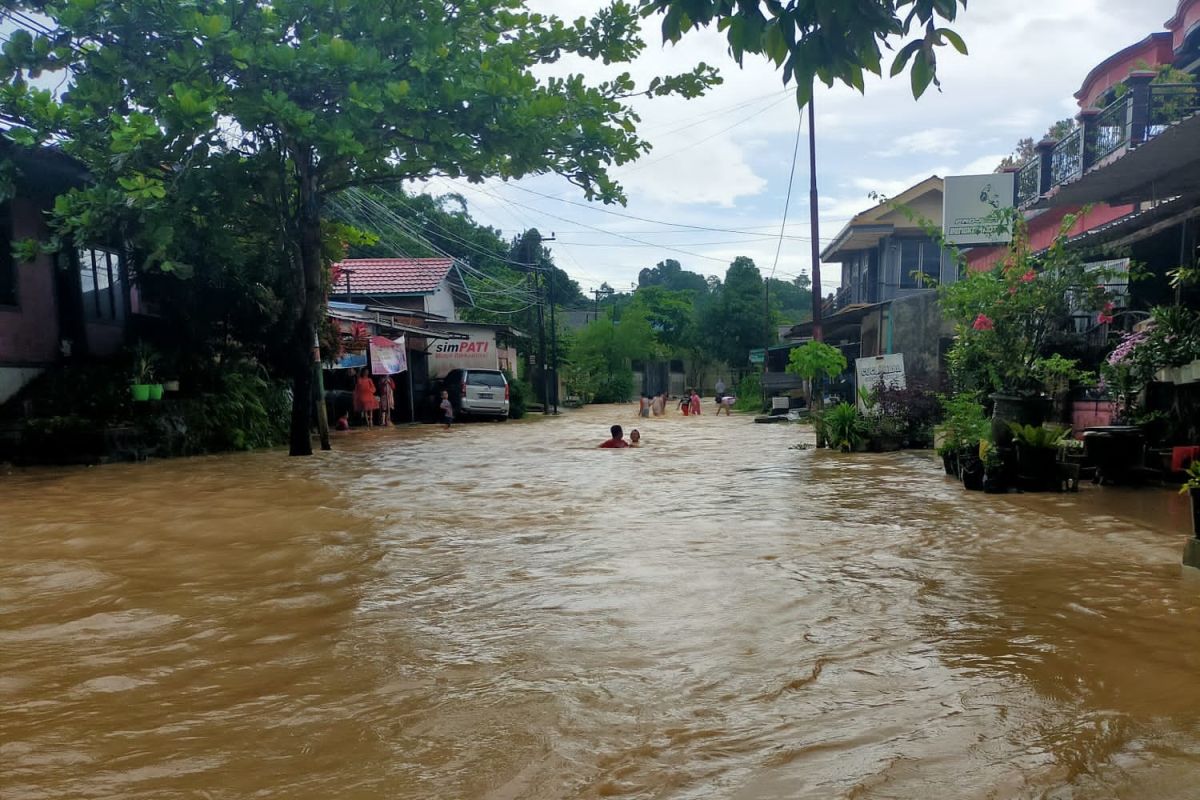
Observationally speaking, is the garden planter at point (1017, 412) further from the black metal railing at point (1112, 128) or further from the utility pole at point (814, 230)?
the utility pole at point (814, 230)

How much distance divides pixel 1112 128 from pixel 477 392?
55.0 ft

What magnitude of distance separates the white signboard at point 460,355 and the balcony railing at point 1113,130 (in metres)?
16.5

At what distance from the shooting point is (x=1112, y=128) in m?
12.2

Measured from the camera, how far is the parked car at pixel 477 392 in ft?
77.7

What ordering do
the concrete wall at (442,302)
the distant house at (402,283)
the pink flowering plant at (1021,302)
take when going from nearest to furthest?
the pink flowering plant at (1021,302) → the distant house at (402,283) → the concrete wall at (442,302)

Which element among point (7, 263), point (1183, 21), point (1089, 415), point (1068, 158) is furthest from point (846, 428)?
point (7, 263)

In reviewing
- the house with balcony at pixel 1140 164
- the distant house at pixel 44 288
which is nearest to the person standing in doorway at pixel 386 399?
the distant house at pixel 44 288

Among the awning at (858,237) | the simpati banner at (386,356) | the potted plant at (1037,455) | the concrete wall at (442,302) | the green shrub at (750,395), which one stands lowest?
the green shrub at (750,395)

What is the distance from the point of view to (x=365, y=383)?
65.8 ft

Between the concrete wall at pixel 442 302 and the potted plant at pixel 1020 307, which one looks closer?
the potted plant at pixel 1020 307

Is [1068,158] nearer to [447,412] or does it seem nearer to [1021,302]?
[1021,302]

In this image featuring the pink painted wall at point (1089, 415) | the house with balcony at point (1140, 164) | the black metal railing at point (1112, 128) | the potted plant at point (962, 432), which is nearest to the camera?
the house with balcony at point (1140, 164)

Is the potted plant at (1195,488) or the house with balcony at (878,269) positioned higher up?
the house with balcony at (878,269)

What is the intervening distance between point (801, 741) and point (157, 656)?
2.84 m
